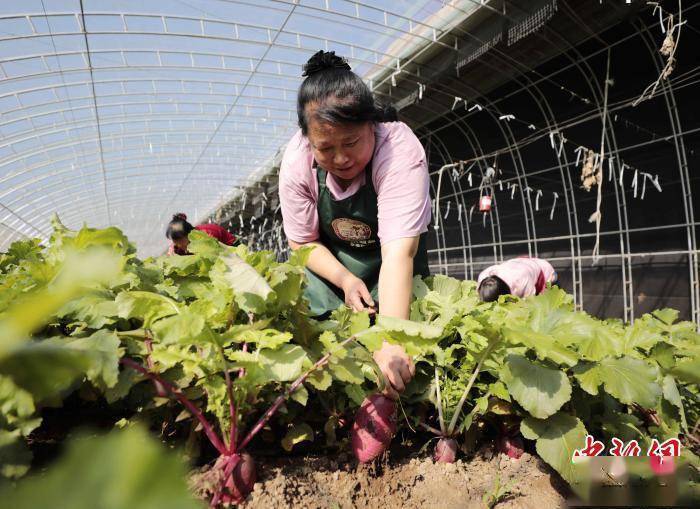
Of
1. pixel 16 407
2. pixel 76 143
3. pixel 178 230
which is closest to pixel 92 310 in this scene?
pixel 16 407

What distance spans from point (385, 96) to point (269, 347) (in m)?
10.7

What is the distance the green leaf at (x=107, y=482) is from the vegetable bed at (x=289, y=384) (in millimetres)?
482

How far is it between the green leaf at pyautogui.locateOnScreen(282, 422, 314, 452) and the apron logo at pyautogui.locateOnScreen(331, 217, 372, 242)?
1047mm

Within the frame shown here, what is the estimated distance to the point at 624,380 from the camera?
876 millimetres

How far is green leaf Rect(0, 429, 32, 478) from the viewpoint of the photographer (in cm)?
59

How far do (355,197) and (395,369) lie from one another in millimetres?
919

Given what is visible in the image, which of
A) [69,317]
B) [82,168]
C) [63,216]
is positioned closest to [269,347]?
[69,317]

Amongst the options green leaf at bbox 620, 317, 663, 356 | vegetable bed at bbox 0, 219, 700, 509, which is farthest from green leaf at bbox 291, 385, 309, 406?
green leaf at bbox 620, 317, 663, 356

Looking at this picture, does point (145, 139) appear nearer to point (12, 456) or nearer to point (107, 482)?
point (12, 456)

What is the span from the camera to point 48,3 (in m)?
8.17

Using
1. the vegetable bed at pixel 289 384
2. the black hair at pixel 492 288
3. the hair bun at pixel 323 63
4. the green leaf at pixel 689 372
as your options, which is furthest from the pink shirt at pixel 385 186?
the black hair at pixel 492 288

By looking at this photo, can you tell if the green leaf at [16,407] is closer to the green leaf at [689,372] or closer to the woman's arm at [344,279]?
the woman's arm at [344,279]

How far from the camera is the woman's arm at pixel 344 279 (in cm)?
129

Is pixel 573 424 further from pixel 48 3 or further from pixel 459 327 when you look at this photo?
pixel 48 3
